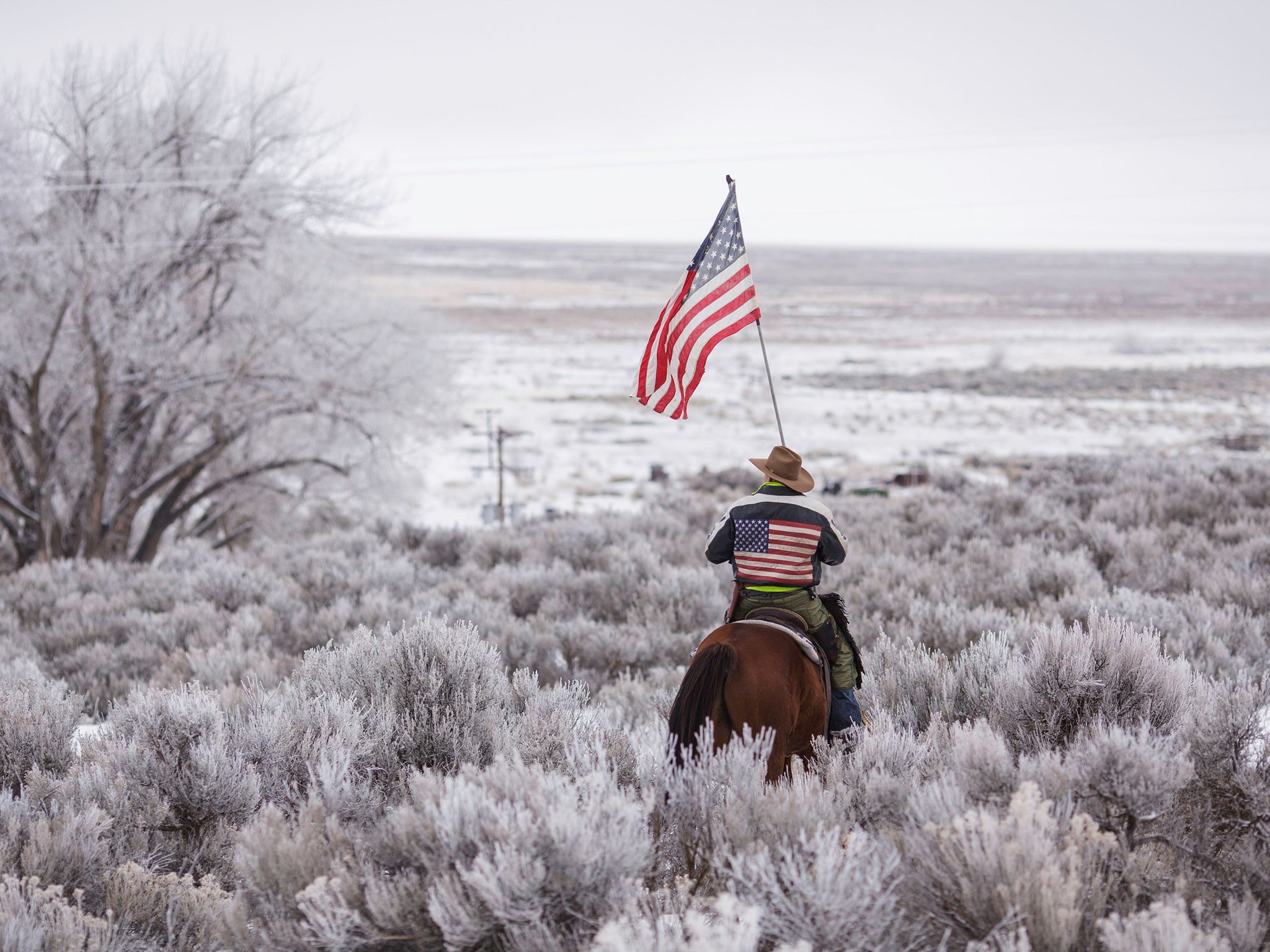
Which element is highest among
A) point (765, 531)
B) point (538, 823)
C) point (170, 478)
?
point (765, 531)

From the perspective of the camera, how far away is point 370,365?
17531 millimetres

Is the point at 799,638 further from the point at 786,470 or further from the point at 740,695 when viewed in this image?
the point at 786,470

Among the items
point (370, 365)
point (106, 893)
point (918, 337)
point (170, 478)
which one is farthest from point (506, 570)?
point (918, 337)

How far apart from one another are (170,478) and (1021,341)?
54.4m

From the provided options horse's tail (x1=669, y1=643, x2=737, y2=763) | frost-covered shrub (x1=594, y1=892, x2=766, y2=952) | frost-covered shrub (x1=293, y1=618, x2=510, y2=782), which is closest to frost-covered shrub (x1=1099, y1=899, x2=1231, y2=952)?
frost-covered shrub (x1=594, y1=892, x2=766, y2=952)

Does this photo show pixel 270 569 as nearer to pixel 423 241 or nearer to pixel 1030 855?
pixel 1030 855

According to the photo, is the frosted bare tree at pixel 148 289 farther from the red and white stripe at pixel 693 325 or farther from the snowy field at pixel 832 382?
the red and white stripe at pixel 693 325

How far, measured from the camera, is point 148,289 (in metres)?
16.0

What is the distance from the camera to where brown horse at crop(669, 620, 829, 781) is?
3.53 meters

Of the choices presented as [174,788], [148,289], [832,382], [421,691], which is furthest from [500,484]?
[832,382]

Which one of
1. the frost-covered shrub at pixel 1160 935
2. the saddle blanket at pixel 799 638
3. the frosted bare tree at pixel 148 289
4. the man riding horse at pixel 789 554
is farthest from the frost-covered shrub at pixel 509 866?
the frosted bare tree at pixel 148 289

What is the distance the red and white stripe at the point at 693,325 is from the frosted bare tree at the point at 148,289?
12.8 metres

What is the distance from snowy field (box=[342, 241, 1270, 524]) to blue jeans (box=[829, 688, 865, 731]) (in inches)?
594

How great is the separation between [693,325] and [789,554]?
1567 mm
